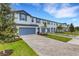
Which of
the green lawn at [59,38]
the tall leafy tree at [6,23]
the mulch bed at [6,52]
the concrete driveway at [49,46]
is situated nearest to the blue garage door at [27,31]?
the concrete driveway at [49,46]

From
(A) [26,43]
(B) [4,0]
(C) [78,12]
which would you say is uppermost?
(B) [4,0]

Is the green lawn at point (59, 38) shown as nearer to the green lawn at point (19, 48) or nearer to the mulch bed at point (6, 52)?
the green lawn at point (19, 48)

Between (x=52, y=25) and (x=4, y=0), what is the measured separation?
1.73m

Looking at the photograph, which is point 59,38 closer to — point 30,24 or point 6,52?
point 30,24

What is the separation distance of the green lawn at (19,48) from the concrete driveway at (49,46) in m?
0.13

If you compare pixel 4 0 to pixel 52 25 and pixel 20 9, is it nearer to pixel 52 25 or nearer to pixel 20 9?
pixel 20 9

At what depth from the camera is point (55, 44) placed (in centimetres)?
534

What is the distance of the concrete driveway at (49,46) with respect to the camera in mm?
5086

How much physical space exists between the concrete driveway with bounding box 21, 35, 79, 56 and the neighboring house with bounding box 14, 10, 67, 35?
23cm

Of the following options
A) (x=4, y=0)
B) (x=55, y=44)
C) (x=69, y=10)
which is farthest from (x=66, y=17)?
(x=4, y=0)

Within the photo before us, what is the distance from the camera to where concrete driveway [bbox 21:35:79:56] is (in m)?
5.09

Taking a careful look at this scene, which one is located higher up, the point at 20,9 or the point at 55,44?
the point at 20,9

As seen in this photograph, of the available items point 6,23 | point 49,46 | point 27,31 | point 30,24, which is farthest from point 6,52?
point 49,46

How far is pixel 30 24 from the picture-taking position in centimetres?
565
